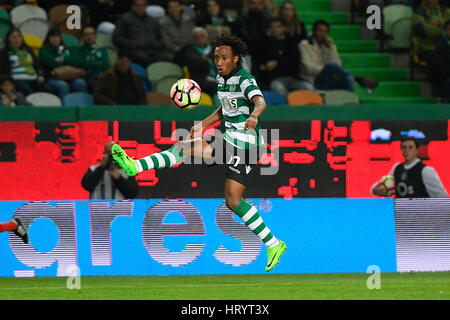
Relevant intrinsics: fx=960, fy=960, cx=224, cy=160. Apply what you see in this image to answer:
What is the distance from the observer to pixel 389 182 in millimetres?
12633

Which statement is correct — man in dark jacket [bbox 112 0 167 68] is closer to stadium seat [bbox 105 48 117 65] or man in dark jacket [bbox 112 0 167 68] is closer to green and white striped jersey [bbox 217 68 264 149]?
stadium seat [bbox 105 48 117 65]

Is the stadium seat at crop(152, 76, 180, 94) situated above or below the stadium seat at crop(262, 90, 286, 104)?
above

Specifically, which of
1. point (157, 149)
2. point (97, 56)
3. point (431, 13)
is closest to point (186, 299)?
point (157, 149)

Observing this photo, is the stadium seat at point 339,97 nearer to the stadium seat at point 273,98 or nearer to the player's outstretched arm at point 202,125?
the stadium seat at point 273,98

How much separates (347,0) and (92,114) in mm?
6389

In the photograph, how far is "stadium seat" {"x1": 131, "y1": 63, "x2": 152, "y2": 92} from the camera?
14.2m

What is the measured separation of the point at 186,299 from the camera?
30.2 feet

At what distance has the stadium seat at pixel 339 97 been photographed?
1400 centimetres

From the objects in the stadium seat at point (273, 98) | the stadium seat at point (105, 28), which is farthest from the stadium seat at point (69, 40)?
the stadium seat at point (273, 98)

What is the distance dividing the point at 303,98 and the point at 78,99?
3227 mm

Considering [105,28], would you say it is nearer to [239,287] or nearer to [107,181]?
[107,181]

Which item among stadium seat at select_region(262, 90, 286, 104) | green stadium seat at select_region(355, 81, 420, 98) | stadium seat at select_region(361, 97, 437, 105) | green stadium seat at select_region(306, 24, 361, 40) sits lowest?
stadium seat at select_region(361, 97, 437, 105)

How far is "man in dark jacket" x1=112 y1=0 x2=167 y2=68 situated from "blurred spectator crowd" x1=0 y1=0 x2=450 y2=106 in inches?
0.6

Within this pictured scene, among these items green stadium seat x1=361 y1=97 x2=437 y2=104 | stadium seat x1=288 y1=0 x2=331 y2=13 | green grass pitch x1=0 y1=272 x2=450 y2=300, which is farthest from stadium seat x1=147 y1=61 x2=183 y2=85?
green grass pitch x1=0 y1=272 x2=450 y2=300
